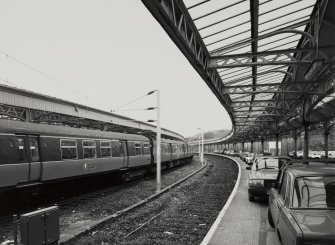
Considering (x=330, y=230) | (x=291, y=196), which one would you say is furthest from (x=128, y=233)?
(x=330, y=230)

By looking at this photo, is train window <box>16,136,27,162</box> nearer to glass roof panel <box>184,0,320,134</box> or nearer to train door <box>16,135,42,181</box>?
train door <box>16,135,42,181</box>

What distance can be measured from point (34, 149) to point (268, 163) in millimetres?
9068

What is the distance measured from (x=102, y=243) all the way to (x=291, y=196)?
15.6 feet

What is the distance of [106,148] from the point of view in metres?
19.1

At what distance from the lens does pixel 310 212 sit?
514cm

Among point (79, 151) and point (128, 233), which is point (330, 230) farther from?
point (79, 151)

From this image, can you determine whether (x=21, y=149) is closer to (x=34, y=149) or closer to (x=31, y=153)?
(x=31, y=153)

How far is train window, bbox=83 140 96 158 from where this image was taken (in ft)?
54.4

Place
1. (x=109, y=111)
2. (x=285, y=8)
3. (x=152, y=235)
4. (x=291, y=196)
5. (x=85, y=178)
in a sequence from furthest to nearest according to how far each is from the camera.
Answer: (x=109, y=111)
(x=85, y=178)
(x=285, y=8)
(x=152, y=235)
(x=291, y=196)

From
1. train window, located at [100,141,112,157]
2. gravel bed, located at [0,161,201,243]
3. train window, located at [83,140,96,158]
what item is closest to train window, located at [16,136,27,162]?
gravel bed, located at [0,161,201,243]

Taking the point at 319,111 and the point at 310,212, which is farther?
the point at 319,111

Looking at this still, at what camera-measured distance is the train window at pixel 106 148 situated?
18.5m

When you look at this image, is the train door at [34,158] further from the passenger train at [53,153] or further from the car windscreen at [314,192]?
the car windscreen at [314,192]

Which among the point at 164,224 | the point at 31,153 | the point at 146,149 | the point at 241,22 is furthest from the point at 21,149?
the point at 146,149
